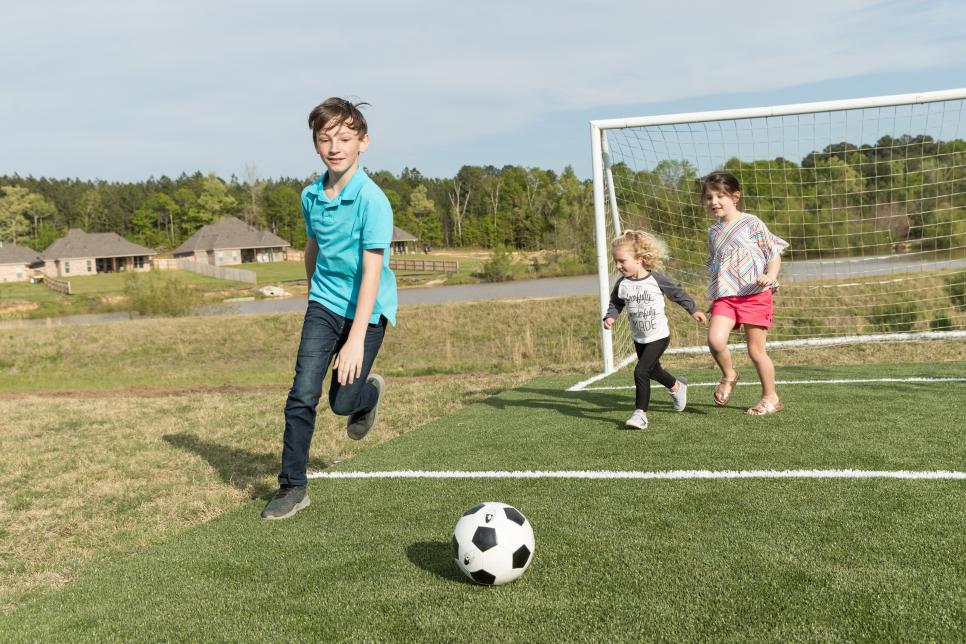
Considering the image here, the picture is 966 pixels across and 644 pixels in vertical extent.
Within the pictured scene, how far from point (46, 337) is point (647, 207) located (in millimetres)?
19916

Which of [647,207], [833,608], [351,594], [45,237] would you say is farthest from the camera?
[45,237]

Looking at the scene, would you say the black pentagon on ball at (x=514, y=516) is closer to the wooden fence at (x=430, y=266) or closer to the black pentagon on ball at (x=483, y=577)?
the black pentagon on ball at (x=483, y=577)

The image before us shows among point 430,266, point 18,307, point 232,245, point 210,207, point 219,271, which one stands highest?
point 210,207

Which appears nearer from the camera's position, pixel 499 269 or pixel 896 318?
pixel 896 318

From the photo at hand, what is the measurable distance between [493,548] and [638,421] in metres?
2.95

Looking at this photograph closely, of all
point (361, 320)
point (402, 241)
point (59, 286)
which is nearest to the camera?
point (361, 320)

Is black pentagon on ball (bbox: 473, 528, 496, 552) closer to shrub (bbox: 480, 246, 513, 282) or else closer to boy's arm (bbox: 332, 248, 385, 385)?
boy's arm (bbox: 332, 248, 385, 385)

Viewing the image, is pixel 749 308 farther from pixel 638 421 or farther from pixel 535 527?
pixel 535 527

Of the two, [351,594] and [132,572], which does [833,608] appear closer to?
[351,594]

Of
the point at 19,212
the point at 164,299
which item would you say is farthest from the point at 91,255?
the point at 164,299

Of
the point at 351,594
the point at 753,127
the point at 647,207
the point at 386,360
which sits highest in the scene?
the point at 753,127

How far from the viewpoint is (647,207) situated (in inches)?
414

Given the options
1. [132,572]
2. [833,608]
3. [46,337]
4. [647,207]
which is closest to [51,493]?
[132,572]

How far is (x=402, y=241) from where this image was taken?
280ft
